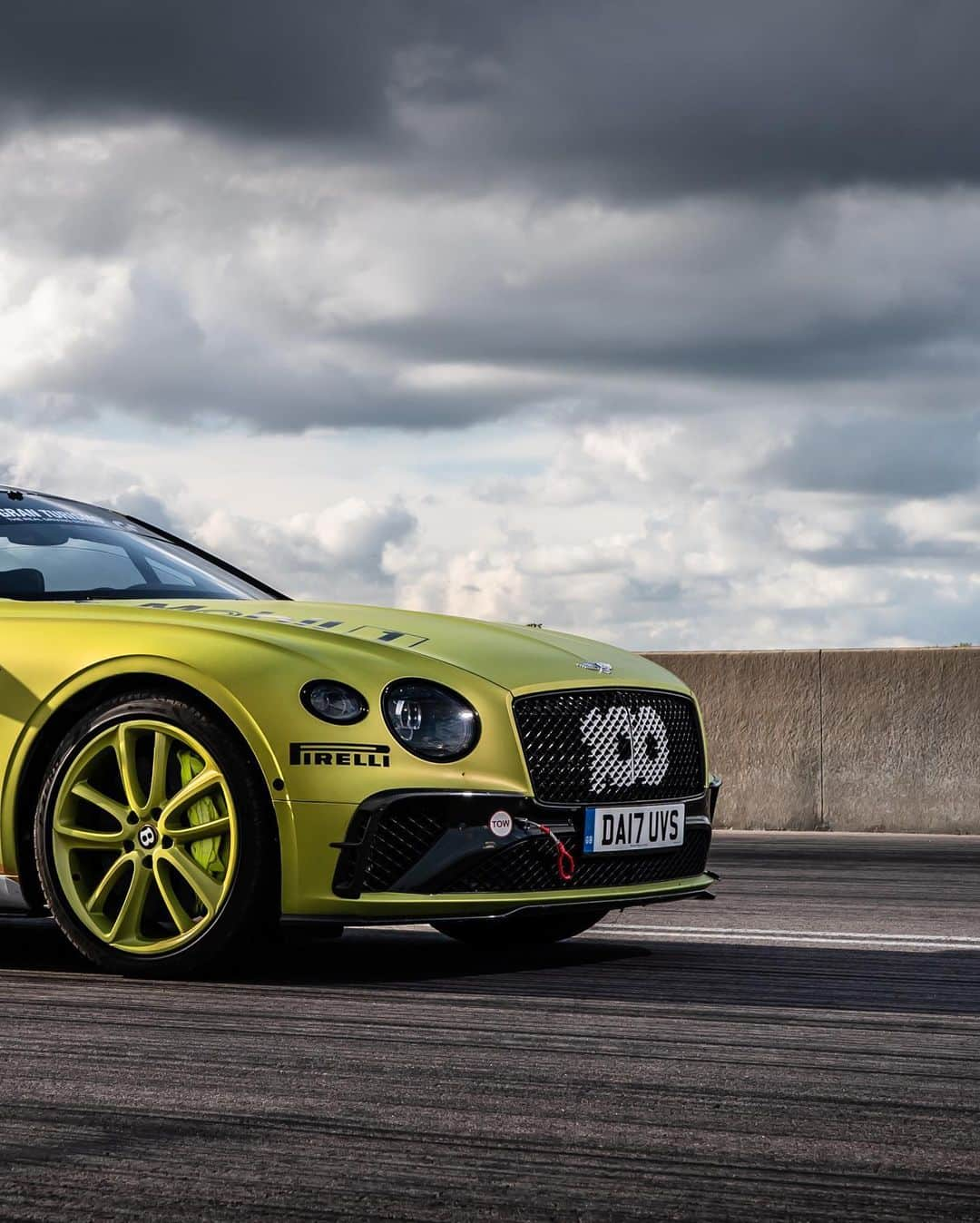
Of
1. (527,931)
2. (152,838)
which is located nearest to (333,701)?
(152,838)

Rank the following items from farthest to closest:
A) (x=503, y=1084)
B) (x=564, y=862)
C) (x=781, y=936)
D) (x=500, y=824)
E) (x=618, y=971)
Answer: (x=781, y=936), (x=618, y=971), (x=564, y=862), (x=500, y=824), (x=503, y=1084)

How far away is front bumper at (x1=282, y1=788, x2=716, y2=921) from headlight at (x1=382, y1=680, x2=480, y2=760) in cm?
15

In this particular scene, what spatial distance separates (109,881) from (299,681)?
819 millimetres

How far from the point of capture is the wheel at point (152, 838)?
210 inches

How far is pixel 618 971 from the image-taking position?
5.81m

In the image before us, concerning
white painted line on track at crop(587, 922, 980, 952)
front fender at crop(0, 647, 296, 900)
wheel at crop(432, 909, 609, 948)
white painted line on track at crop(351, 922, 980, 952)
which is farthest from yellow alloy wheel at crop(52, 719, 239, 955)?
white painted line on track at crop(587, 922, 980, 952)

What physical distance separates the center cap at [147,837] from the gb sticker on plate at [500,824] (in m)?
0.98

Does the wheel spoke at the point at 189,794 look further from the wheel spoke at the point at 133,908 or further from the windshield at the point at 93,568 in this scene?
the windshield at the point at 93,568

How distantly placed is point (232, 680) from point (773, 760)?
857 cm

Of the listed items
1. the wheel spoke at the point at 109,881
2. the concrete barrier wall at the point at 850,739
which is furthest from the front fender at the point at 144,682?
the concrete barrier wall at the point at 850,739

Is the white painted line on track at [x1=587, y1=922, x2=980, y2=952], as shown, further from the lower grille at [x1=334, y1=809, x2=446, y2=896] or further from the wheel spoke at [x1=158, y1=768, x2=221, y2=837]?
the wheel spoke at [x1=158, y1=768, x2=221, y2=837]

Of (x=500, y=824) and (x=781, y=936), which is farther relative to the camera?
(x=781, y=936)

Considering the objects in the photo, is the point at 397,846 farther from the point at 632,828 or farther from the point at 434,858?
the point at 632,828

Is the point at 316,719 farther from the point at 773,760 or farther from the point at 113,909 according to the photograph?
the point at 773,760
